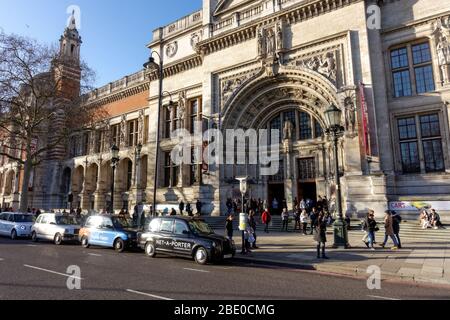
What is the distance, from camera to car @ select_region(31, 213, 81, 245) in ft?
52.0

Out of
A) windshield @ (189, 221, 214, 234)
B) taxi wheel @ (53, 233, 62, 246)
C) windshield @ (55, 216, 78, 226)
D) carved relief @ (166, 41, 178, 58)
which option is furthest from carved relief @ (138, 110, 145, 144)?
windshield @ (189, 221, 214, 234)

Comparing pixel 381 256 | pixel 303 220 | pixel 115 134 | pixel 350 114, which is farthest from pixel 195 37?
pixel 381 256

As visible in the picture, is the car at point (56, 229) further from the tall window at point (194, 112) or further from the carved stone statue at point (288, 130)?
the carved stone statue at point (288, 130)

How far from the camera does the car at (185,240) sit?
1059 centimetres

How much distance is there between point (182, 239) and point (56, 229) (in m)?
8.84

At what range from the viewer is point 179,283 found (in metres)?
7.36

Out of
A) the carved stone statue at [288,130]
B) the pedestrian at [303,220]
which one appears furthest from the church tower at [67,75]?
the pedestrian at [303,220]

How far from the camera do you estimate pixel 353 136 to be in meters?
19.4

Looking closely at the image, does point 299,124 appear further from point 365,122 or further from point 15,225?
point 15,225

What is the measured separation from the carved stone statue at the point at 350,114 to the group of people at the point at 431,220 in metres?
6.33

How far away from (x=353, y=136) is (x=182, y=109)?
54.4 ft
